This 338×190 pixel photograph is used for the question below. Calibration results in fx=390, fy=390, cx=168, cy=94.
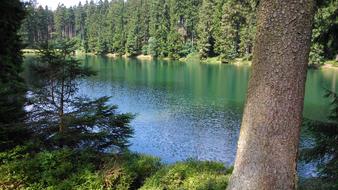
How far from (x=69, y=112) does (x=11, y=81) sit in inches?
89.3

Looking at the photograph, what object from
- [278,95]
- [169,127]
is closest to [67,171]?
[278,95]

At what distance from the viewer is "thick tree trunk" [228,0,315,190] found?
349 centimetres

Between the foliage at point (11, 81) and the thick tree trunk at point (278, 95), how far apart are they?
524 centimetres

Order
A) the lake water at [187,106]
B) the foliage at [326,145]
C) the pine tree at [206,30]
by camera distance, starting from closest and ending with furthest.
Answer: the foliage at [326,145], the lake water at [187,106], the pine tree at [206,30]

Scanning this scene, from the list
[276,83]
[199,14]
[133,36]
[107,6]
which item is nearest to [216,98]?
[276,83]

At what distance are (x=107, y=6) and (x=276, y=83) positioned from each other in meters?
116

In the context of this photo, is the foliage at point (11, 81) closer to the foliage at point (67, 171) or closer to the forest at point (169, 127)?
the forest at point (169, 127)

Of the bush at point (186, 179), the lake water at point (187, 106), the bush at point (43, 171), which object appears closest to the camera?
the bush at point (43, 171)

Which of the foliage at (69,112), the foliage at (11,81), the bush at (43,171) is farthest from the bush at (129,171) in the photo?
the foliage at (11,81)

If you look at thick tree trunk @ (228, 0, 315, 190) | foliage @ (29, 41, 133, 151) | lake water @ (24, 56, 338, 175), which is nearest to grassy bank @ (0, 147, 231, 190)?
foliage @ (29, 41, 133, 151)

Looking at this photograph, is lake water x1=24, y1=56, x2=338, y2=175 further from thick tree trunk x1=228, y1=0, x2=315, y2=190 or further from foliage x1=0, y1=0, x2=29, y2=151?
thick tree trunk x1=228, y1=0, x2=315, y2=190

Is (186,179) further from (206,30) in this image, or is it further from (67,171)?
(206,30)

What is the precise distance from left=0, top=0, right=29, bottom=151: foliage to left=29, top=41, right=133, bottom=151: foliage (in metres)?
0.47

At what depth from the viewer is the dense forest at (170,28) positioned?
238 ft
